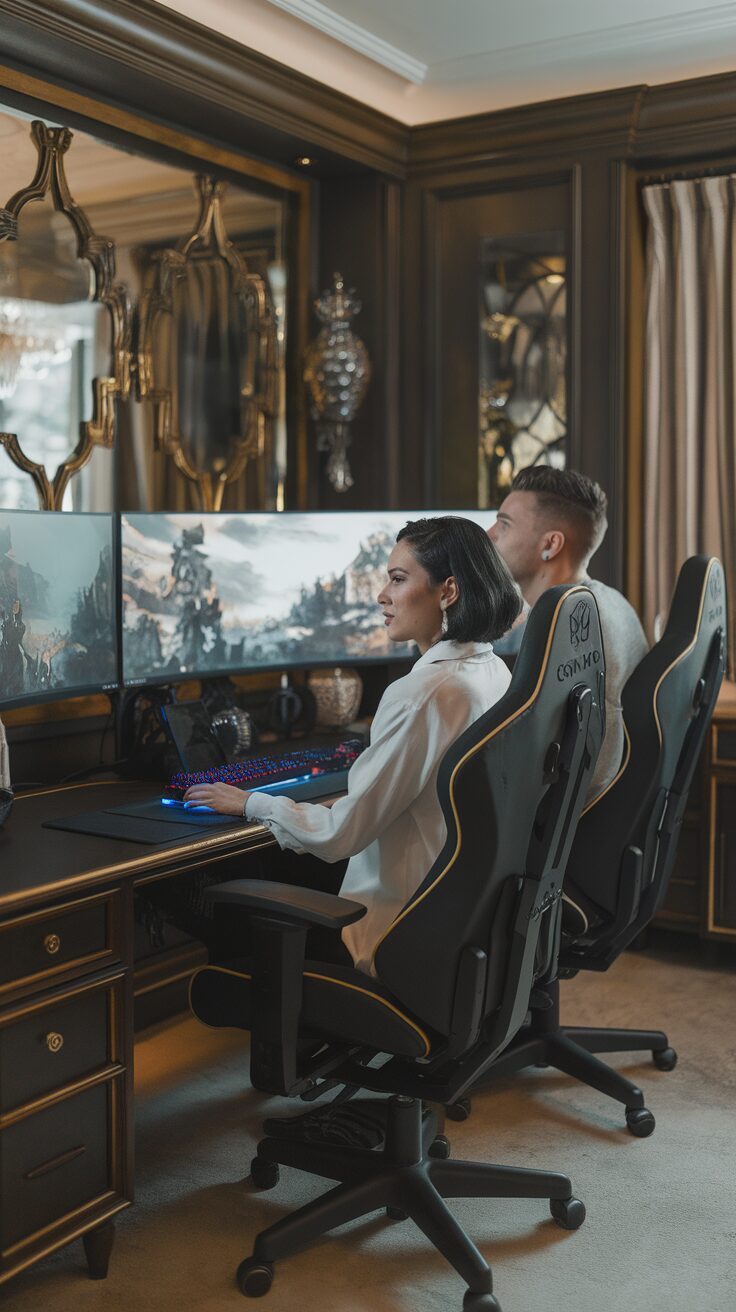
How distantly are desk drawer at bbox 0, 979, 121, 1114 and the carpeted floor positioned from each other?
376 millimetres

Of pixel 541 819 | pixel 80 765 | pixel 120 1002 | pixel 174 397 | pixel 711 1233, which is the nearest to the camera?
pixel 541 819

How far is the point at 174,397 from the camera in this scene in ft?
11.3

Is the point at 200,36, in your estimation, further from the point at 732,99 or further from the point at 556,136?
the point at 732,99

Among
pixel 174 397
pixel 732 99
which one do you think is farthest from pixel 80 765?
pixel 732 99

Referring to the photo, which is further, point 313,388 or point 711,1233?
point 313,388

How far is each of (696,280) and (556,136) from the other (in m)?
0.59

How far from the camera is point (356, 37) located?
11.8ft

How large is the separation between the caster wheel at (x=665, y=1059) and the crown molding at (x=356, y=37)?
2.73 meters

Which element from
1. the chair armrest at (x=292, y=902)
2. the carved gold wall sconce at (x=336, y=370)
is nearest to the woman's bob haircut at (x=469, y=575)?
the chair armrest at (x=292, y=902)

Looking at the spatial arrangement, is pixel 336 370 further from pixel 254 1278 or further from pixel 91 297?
pixel 254 1278

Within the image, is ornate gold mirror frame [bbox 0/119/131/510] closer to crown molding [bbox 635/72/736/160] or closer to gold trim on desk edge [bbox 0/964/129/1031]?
gold trim on desk edge [bbox 0/964/129/1031]

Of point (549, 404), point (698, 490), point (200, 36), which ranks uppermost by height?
point (200, 36)

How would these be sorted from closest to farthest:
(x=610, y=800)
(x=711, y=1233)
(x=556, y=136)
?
(x=711, y=1233) < (x=610, y=800) < (x=556, y=136)

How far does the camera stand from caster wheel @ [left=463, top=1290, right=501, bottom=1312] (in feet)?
6.55
